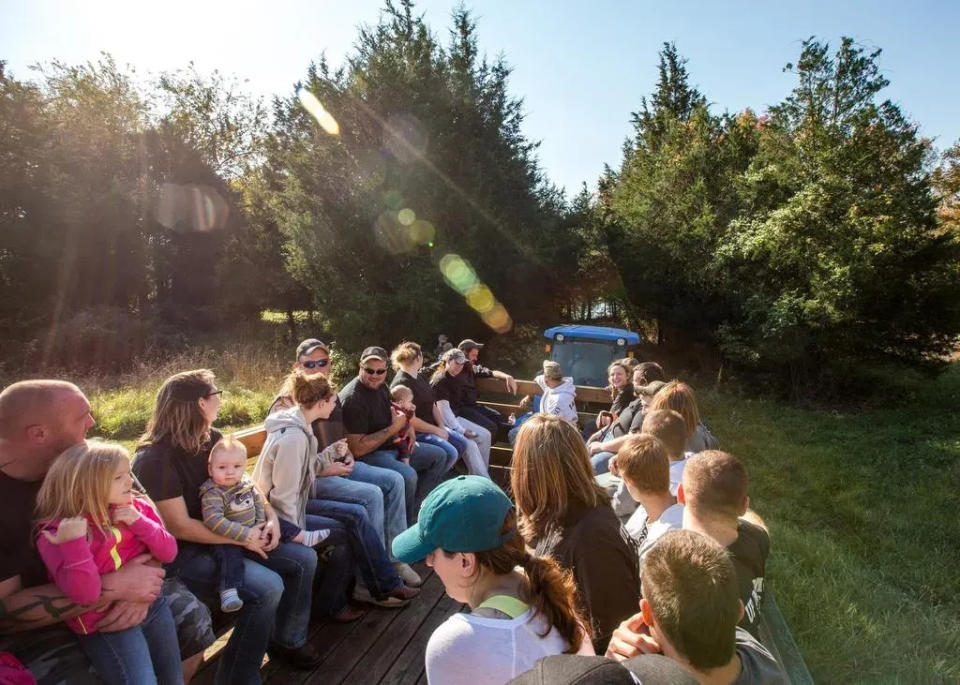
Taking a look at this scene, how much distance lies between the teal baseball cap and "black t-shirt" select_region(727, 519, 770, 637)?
4.11 ft

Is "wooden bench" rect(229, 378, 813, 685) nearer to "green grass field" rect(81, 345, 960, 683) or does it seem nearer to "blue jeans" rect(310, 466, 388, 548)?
"blue jeans" rect(310, 466, 388, 548)

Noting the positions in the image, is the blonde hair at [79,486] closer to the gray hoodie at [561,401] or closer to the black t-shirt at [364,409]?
the black t-shirt at [364,409]

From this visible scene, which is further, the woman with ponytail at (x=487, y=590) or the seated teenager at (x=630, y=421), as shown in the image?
the seated teenager at (x=630, y=421)

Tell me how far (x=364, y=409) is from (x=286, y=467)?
1.14m

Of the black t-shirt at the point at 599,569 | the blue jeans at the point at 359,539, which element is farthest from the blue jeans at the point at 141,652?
the black t-shirt at the point at 599,569

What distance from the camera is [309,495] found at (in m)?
3.45

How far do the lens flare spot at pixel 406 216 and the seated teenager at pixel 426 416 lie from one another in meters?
8.50

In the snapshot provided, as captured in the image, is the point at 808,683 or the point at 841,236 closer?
the point at 808,683

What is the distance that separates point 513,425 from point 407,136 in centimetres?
926

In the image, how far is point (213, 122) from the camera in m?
26.2

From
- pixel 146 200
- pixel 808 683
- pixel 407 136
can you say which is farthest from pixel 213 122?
pixel 808 683

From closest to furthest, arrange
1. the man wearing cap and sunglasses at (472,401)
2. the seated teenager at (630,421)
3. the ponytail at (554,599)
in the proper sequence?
the ponytail at (554,599) < the seated teenager at (630,421) < the man wearing cap and sunglasses at (472,401)

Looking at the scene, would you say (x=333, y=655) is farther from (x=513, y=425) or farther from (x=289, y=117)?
(x=289, y=117)

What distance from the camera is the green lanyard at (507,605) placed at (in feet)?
4.57
